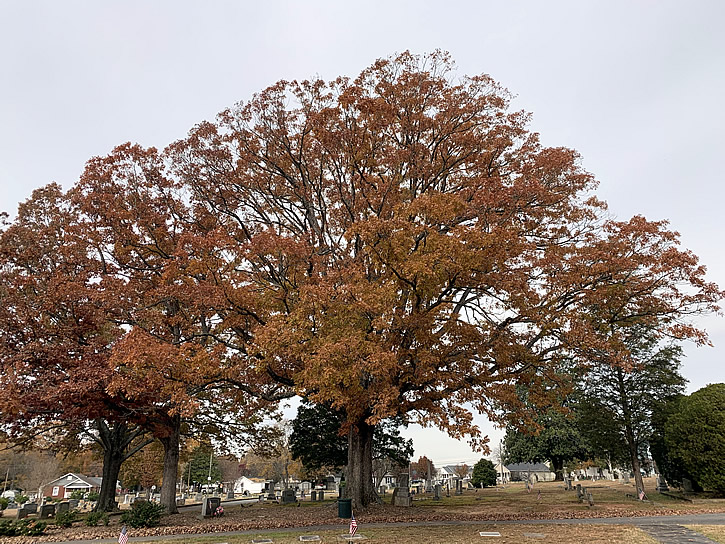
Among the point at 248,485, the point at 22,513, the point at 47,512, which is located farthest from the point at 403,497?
the point at 248,485

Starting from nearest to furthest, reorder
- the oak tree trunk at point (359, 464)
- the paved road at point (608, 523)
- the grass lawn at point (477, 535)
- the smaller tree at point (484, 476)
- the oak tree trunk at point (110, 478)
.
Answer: the grass lawn at point (477, 535), the paved road at point (608, 523), the oak tree trunk at point (359, 464), the oak tree trunk at point (110, 478), the smaller tree at point (484, 476)

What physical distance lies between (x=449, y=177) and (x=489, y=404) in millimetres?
8842

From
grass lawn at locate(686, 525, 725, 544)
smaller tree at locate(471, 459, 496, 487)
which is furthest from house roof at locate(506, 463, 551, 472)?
grass lawn at locate(686, 525, 725, 544)

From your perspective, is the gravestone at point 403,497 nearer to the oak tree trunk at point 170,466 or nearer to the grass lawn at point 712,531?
the oak tree trunk at point 170,466

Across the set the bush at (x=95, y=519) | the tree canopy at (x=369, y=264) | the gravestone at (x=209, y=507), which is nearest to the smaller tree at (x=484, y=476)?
the tree canopy at (x=369, y=264)

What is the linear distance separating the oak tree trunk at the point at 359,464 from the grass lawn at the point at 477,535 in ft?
15.0

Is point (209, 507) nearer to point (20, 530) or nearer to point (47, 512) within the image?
point (20, 530)

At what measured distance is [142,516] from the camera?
50.8ft

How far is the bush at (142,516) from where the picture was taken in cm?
1534

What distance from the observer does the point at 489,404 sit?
1366cm

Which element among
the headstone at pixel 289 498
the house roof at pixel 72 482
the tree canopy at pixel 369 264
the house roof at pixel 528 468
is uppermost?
the tree canopy at pixel 369 264

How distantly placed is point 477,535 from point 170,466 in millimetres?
14501

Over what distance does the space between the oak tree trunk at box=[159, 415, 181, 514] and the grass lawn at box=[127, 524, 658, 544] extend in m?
8.54

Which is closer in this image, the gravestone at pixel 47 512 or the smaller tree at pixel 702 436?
the smaller tree at pixel 702 436
